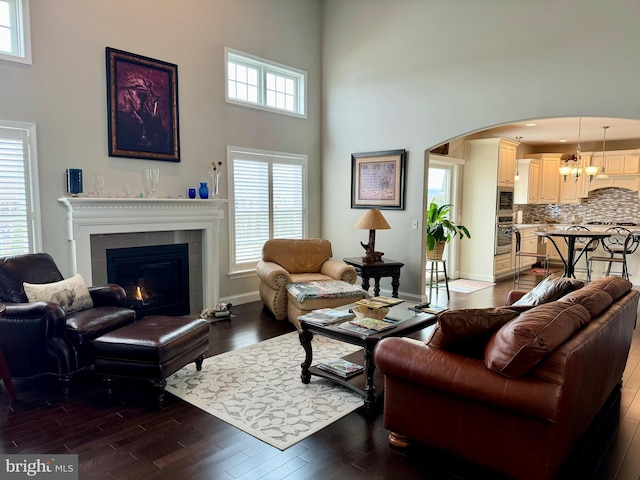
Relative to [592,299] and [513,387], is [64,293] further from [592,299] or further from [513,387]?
[592,299]

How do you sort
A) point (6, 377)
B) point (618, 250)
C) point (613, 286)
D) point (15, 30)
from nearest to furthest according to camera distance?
point (613, 286), point (6, 377), point (15, 30), point (618, 250)

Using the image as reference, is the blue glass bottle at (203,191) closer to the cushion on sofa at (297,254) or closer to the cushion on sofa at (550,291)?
the cushion on sofa at (297,254)

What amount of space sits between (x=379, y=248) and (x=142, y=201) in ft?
11.0

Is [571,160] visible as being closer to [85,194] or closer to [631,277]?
[631,277]

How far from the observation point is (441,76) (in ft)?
19.0

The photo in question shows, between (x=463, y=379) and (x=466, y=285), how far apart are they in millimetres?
5826

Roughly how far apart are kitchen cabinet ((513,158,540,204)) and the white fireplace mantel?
7.21 m

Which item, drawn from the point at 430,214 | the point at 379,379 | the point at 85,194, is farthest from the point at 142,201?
the point at 430,214

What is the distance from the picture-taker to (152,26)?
5094mm

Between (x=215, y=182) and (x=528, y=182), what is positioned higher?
(x=528, y=182)

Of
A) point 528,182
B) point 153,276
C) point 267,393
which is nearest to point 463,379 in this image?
point 267,393

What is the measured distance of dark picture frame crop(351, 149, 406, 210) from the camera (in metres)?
6.24

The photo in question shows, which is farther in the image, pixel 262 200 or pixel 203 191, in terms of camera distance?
pixel 262 200

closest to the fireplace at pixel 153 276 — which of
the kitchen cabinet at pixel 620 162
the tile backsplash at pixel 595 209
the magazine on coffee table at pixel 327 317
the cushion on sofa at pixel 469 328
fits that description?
the magazine on coffee table at pixel 327 317
